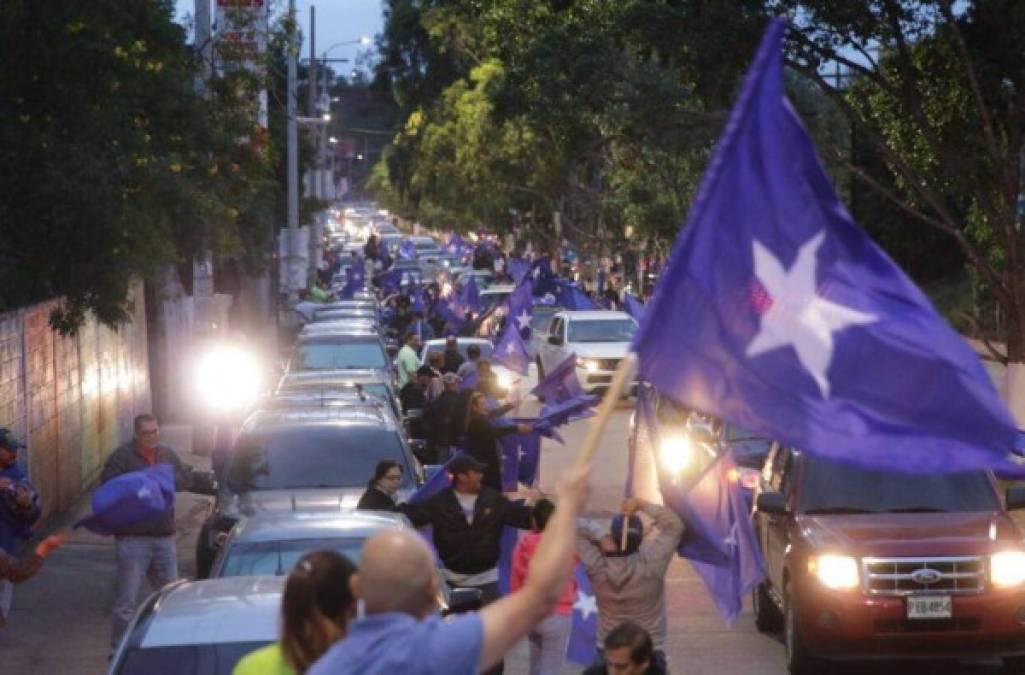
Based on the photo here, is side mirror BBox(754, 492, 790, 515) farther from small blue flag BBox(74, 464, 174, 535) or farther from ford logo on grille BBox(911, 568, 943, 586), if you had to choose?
small blue flag BBox(74, 464, 174, 535)

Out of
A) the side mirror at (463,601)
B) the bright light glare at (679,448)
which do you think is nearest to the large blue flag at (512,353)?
the bright light glare at (679,448)

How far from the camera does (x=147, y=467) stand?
15.4 meters

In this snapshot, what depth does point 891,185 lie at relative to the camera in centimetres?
6322

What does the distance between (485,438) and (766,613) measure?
12.5ft

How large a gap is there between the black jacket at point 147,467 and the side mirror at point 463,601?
4.22 meters

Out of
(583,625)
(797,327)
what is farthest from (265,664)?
(583,625)

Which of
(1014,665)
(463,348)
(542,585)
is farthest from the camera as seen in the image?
(463,348)

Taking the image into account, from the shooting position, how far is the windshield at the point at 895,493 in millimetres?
15133

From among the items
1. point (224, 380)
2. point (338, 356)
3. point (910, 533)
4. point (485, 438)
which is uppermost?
point (910, 533)

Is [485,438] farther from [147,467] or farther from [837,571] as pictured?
[837,571]

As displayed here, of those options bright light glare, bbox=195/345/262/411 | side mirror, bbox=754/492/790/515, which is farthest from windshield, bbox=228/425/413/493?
bright light glare, bbox=195/345/262/411

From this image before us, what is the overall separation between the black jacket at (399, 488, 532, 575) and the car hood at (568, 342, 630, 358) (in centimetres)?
2553

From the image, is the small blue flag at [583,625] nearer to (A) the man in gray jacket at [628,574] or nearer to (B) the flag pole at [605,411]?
(A) the man in gray jacket at [628,574]

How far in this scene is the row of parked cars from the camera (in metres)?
8.79
